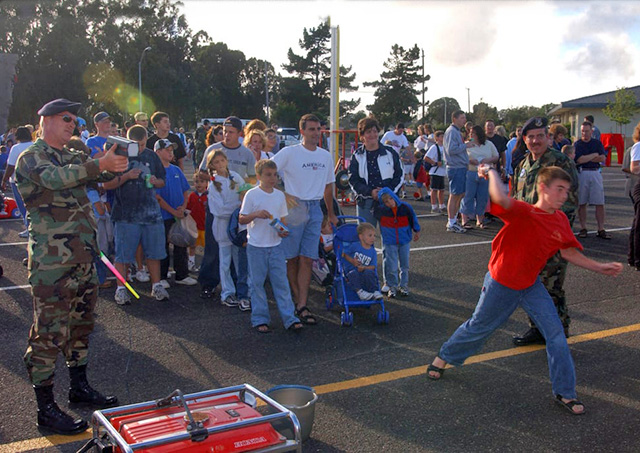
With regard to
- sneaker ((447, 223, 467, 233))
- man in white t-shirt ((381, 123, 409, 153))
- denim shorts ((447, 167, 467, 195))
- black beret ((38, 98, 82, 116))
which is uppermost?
man in white t-shirt ((381, 123, 409, 153))

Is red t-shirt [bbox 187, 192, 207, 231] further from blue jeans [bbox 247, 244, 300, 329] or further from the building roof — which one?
the building roof

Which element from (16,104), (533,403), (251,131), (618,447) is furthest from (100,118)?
(16,104)

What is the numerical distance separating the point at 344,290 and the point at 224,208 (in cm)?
171

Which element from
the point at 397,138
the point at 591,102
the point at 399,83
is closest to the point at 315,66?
the point at 399,83

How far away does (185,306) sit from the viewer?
7.19 meters

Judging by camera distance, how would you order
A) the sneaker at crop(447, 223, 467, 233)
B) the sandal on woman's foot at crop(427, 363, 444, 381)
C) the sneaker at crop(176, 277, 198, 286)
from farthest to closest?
the sneaker at crop(447, 223, 467, 233)
the sneaker at crop(176, 277, 198, 286)
the sandal on woman's foot at crop(427, 363, 444, 381)

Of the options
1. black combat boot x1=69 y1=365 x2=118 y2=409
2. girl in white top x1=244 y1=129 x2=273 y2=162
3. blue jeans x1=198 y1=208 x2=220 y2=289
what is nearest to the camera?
black combat boot x1=69 y1=365 x2=118 y2=409

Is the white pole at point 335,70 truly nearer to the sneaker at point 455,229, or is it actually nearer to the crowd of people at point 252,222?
the crowd of people at point 252,222

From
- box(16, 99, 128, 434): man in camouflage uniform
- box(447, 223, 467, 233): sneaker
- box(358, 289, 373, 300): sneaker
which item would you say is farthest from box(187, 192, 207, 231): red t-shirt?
box(447, 223, 467, 233): sneaker

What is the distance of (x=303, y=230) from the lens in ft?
21.7

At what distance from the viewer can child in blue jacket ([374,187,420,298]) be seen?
7.28m

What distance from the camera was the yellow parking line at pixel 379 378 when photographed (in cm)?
398

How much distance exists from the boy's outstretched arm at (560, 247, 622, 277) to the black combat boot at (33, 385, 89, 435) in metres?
3.68

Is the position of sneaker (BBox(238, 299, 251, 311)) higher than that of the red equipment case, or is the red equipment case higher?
the red equipment case
